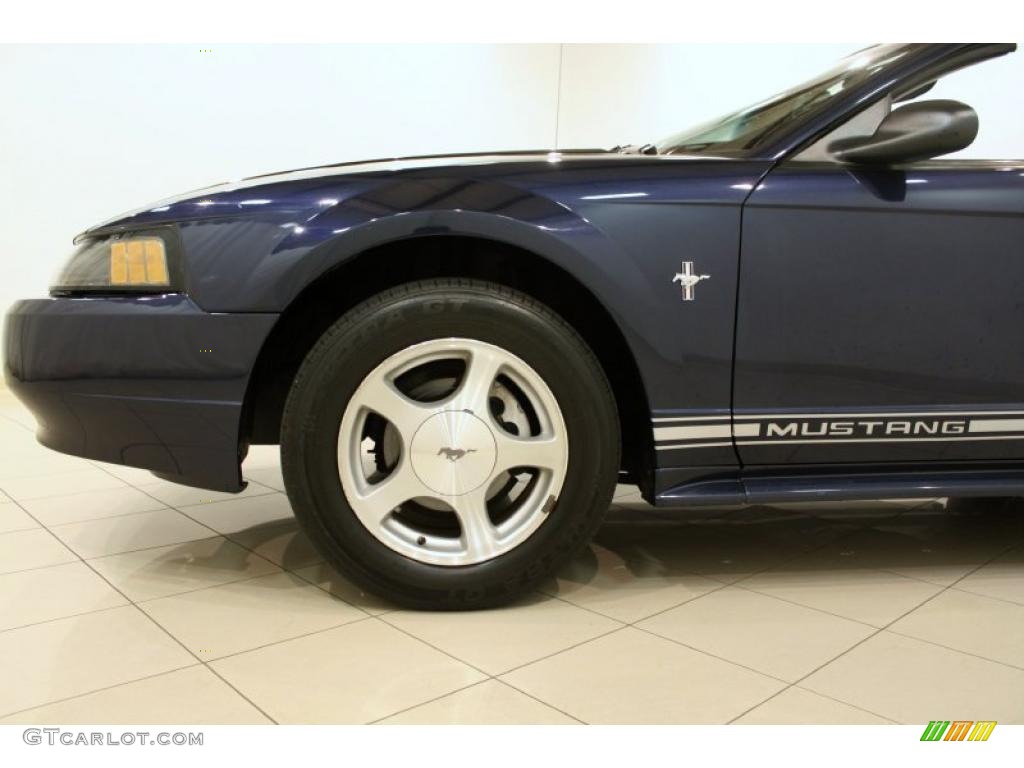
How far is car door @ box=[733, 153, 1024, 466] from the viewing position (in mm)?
1584

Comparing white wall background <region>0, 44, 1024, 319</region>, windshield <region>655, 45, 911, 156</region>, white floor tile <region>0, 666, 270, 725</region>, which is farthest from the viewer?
white wall background <region>0, 44, 1024, 319</region>

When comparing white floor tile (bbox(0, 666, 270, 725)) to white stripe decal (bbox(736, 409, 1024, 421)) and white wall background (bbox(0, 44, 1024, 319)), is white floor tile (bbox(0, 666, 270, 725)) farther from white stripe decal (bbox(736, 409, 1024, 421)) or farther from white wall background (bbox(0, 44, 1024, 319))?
white wall background (bbox(0, 44, 1024, 319))

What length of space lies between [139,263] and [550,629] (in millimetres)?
1126

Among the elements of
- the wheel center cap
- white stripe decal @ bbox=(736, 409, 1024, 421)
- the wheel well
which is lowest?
the wheel center cap

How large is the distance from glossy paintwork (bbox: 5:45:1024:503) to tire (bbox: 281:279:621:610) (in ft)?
0.39

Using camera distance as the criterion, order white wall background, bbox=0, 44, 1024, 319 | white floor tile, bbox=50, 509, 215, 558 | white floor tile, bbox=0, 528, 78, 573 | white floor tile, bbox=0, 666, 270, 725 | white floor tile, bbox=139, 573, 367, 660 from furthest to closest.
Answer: white wall background, bbox=0, 44, 1024, 319
white floor tile, bbox=50, 509, 215, 558
white floor tile, bbox=0, 528, 78, 573
white floor tile, bbox=139, 573, 367, 660
white floor tile, bbox=0, 666, 270, 725

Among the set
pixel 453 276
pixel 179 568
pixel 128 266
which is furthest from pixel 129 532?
pixel 453 276

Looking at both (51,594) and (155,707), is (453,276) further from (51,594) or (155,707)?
(51,594)

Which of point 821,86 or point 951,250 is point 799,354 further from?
point 821,86

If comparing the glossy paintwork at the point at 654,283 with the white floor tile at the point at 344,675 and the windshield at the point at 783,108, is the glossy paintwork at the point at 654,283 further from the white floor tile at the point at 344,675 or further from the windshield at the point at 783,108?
the white floor tile at the point at 344,675

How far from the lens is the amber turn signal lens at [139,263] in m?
1.54

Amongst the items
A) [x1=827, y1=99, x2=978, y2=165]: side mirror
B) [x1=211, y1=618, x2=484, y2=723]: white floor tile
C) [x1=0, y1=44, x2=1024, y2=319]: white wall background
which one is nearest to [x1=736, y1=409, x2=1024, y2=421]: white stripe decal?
[x1=827, y1=99, x2=978, y2=165]: side mirror

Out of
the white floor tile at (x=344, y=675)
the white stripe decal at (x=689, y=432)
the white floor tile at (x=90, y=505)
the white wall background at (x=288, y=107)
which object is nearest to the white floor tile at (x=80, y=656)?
the white floor tile at (x=344, y=675)
